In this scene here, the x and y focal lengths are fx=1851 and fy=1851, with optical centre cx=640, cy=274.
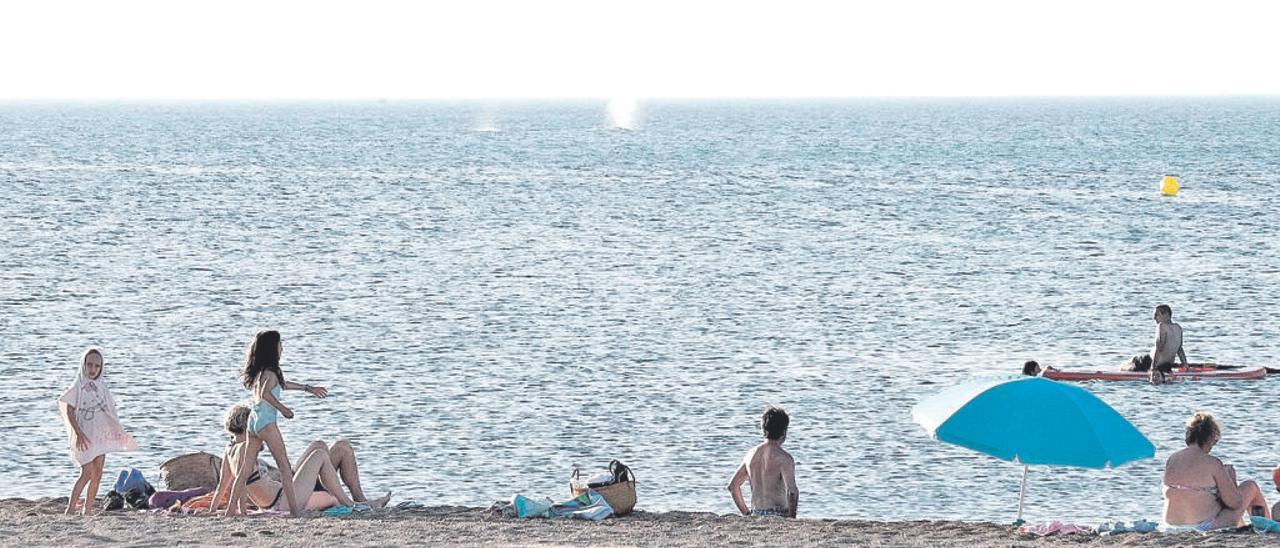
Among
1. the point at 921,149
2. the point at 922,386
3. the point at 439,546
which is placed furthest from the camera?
the point at 921,149

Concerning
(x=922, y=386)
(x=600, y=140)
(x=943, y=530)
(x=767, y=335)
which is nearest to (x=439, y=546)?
(x=943, y=530)

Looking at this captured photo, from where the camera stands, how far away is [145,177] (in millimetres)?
96938

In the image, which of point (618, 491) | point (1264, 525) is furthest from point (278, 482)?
point (1264, 525)

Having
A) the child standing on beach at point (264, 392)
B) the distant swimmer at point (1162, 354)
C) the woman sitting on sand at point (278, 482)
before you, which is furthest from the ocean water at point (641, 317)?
the child standing on beach at point (264, 392)

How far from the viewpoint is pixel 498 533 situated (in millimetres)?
14156

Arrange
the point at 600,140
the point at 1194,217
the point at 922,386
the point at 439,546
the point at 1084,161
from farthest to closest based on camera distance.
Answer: the point at 600,140
the point at 1084,161
the point at 1194,217
the point at 922,386
the point at 439,546

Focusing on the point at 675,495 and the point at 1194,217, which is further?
the point at 1194,217

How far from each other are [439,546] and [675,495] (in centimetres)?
786

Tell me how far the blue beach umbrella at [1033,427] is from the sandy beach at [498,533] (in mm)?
669

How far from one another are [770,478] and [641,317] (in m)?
22.4

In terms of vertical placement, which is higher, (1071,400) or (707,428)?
(1071,400)

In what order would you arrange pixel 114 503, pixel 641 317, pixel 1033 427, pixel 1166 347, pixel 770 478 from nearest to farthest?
pixel 1033 427, pixel 114 503, pixel 770 478, pixel 1166 347, pixel 641 317

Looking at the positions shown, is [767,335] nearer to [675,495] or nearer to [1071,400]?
[675,495]

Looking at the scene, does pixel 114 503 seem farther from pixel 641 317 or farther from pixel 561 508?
pixel 641 317
